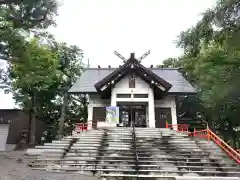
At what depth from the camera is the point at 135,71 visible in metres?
20.8

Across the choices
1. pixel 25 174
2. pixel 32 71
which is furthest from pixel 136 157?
pixel 32 71

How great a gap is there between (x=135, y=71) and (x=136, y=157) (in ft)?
35.2

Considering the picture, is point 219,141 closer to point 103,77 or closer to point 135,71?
point 135,71

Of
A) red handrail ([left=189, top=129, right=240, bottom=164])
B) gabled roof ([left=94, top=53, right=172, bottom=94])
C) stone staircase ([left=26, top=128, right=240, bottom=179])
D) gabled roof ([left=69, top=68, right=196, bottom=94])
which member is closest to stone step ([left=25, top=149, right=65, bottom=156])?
stone staircase ([left=26, top=128, right=240, bottom=179])

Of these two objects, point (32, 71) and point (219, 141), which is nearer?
point (219, 141)

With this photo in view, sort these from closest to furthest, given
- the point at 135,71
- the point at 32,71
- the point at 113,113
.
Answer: the point at 32,71
the point at 113,113
the point at 135,71

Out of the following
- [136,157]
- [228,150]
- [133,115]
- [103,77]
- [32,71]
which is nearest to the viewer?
[136,157]

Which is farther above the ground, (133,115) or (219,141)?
(133,115)

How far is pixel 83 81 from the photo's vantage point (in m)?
23.4

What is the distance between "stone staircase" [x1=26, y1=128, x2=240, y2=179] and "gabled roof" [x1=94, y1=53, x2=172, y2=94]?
17.7 feet

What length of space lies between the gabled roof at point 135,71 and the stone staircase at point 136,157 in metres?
5.39

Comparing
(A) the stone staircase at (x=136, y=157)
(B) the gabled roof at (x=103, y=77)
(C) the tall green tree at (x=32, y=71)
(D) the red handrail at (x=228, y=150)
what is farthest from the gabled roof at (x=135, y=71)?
(D) the red handrail at (x=228, y=150)

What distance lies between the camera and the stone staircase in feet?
32.3

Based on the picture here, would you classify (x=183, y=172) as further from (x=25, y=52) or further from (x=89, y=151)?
(x=25, y=52)
